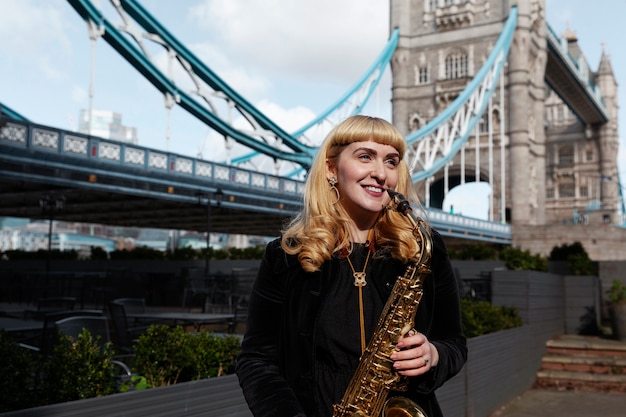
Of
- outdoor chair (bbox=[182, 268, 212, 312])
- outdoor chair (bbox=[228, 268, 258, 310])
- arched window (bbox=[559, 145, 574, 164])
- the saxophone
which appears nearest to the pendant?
the saxophone

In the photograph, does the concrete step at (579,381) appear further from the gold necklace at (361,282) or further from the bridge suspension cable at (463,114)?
the bridge suspension cable at (463,114)

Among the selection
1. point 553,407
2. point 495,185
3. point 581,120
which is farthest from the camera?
point 581,120

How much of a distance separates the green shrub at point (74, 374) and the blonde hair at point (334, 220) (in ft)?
5.00

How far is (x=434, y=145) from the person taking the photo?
41969 millimetres

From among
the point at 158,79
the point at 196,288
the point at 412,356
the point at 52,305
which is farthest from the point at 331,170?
the point at 158,79

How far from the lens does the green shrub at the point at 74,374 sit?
9.89ft

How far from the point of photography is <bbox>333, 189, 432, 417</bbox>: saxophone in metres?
1.79

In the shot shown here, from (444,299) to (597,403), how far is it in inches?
222

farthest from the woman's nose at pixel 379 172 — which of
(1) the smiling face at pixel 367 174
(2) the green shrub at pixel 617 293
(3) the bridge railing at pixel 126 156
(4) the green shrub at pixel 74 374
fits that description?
(3) the bridge railing at pixel 126 156

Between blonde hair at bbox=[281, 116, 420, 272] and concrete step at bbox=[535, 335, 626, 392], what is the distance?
6.60m

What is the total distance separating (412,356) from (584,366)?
709 centimetres

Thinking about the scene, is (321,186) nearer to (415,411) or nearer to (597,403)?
(415,411)

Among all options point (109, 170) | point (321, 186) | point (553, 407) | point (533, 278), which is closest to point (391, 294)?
point (321, 186)

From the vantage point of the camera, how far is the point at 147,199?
66.9 ft
